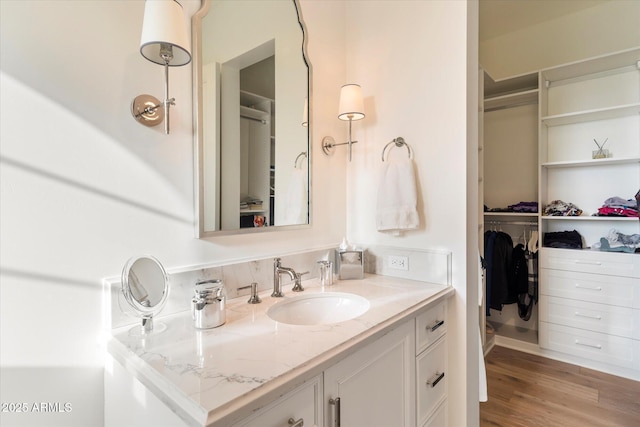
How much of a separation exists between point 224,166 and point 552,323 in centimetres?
288

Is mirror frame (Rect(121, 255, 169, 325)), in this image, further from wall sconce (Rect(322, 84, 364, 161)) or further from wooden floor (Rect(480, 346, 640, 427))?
wooden floor (Rect(480, 346, 640, 427))

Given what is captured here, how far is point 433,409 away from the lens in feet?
4.54

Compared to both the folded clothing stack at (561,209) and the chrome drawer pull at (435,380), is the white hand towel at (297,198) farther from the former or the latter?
the folded clothing stack at (561,209)

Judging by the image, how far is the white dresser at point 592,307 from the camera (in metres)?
2.29

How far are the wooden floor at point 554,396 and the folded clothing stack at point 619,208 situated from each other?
1224mm

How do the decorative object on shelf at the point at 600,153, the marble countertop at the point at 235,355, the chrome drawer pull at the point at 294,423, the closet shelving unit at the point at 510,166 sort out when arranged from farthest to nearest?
the closet shelving unit at the point at 510,166
the decorative object on shelf at the point at 600,153
the chrome drawer pull at the point at 294,423
the marble countertop at the point at 235,355

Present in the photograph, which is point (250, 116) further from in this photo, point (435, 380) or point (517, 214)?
point (517, 214)

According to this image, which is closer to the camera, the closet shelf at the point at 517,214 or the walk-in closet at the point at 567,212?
the walk-in closet at the point at 567,212

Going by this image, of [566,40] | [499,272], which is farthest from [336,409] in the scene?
[566,40]

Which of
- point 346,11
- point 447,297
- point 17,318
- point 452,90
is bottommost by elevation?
point 447,297

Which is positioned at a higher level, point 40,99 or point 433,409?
point 40,99

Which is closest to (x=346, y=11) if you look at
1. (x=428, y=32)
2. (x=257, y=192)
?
(x=428, y=32)

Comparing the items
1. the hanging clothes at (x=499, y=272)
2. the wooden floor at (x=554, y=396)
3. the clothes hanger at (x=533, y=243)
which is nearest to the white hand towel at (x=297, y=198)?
the wooden floor at (x=554, y=396)

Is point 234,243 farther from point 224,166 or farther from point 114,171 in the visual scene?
point 114,171
